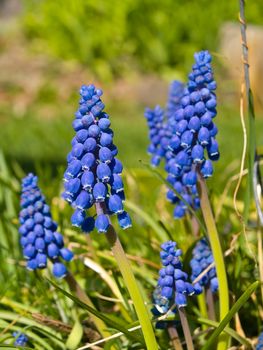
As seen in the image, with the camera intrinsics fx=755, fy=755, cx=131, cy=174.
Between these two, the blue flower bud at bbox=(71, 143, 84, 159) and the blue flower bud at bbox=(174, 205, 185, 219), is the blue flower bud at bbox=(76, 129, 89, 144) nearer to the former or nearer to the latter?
the blue flower bud at bbox=(71, 143, 84, 159)

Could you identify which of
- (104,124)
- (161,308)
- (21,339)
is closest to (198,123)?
(104,124)

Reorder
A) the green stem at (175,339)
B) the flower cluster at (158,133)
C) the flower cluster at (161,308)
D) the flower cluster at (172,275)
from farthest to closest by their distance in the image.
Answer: the flower cluster at (158,133), the green stem at (175,339), the flower cluster at (161,308), the flower cluster at (172,275)

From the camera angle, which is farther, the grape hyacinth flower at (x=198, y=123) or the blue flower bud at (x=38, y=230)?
the blue flower bud at (x=38, y=230)

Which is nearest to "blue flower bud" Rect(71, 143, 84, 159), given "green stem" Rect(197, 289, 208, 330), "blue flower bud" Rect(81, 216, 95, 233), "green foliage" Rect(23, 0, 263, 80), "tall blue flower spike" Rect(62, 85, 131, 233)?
"tall blue flower spike" Rect(62, 85, 131, 233)

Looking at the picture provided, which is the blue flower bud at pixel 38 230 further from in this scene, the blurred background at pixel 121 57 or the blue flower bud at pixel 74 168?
the blurred background at pixel 121 57

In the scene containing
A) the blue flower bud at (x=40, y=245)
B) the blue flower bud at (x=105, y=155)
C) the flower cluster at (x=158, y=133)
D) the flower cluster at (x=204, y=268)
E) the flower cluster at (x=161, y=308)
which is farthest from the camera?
the flower cluster at (x=158, y=133)

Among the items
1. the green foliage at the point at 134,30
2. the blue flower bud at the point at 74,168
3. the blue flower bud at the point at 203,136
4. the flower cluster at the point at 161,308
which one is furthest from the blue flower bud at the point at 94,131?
the green foliage at the point at 134,30

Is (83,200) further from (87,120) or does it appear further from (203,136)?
(203,136)
